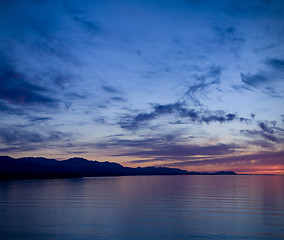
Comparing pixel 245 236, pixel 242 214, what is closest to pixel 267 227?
pixel 245 236

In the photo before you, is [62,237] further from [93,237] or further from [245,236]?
[245,236]

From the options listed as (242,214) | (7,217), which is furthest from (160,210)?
(7,217)

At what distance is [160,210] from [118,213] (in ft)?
18.5

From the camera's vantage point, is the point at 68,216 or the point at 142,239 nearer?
the point at 142,239

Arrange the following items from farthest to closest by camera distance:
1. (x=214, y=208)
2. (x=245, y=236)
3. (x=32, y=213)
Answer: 1. (x=214, y=208)
2. (x=32, y=213)
3. (x=245, y=236)

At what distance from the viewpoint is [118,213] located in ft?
98.9

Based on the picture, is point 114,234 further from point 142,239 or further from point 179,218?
point 179,218

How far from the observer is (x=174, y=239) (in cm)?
1962

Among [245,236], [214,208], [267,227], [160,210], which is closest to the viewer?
[245,236]

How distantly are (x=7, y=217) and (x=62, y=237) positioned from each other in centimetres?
1049

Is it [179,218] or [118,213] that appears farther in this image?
[118,213]

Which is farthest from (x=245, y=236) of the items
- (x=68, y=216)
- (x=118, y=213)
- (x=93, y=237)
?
(x=68, y=216)

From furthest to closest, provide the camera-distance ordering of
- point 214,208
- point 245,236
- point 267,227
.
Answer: point 214,208 → point 267,227 → point 245,236

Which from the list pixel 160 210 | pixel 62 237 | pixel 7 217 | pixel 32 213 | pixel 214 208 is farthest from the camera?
pixel 214 208
